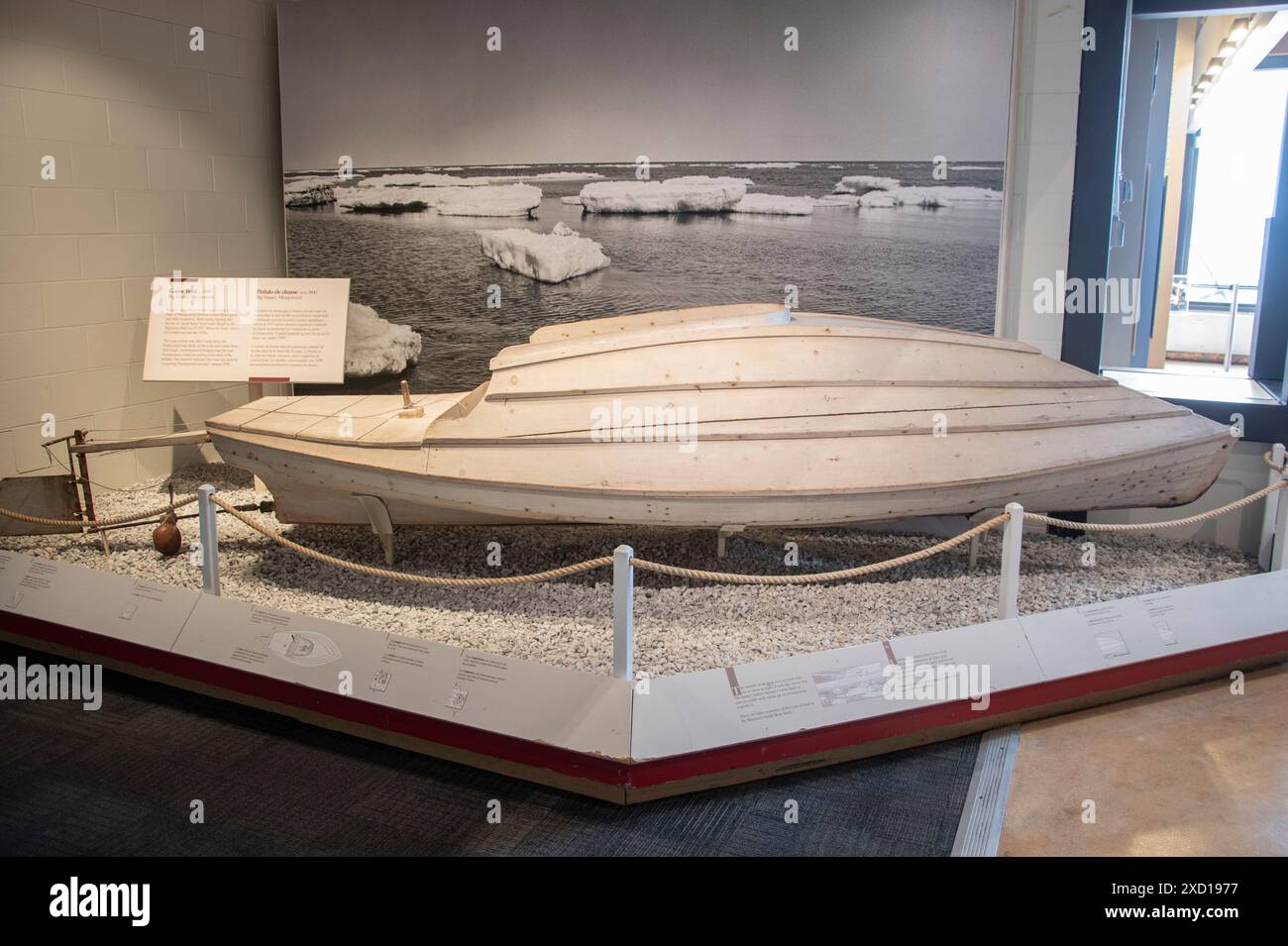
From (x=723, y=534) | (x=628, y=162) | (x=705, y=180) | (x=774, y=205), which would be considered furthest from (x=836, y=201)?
(x=723, y=534)

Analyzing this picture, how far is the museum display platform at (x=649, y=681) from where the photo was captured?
10.7ft

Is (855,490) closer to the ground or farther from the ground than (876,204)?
closer to the ground

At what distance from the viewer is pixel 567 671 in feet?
10.8

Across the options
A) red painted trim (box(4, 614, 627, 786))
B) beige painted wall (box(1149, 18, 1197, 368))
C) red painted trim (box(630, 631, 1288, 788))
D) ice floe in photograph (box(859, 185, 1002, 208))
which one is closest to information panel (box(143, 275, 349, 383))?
red painted trim (box(4, 614, 627, 786))

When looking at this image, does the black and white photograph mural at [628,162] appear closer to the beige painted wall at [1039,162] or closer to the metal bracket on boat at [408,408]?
the beige painted wall at [1039,162]

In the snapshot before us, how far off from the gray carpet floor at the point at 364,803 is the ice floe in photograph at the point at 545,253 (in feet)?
10.6

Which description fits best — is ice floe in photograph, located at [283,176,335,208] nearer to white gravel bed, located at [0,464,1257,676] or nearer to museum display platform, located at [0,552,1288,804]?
white gravel bed, located at [0,464,1257,676]

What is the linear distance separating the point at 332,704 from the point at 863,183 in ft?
12.1

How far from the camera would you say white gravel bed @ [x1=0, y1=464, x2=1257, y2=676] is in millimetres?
3807

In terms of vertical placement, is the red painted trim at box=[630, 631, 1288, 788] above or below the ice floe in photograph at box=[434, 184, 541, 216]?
below

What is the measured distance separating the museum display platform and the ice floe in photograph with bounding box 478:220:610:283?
294cm
